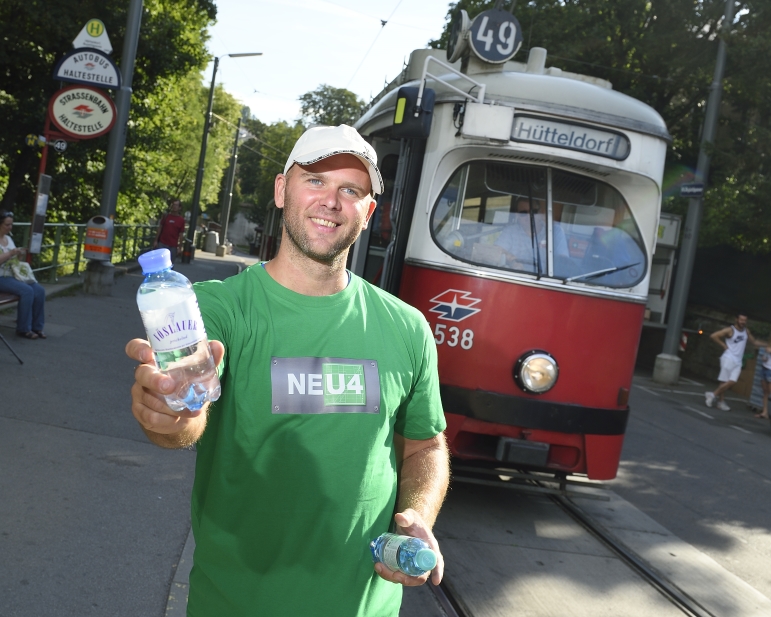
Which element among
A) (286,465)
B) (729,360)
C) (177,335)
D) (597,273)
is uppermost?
(597,273)

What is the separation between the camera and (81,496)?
537 centimetres

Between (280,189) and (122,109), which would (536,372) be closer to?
(280,189)

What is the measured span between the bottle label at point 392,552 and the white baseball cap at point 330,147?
3.12 feet

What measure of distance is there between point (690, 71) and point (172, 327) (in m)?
21.3

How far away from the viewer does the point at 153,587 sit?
437 cm

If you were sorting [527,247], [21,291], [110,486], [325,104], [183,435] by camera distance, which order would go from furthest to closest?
[325,104] → [21,291] → [527,247] → [110,486] → [183,435]

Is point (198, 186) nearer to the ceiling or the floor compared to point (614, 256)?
nearer to the ceiling

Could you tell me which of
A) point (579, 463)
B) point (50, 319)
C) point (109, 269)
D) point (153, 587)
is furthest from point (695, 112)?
point (153, 587)

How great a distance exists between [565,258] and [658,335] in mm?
16026

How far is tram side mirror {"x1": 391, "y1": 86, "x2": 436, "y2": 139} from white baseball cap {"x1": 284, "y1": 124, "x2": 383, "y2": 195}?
3.88 meters

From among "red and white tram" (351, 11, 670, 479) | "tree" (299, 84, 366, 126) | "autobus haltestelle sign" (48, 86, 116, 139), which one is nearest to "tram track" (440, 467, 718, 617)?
"red and white tram" (351, 11, 670, 479)

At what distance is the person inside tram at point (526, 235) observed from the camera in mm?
6516

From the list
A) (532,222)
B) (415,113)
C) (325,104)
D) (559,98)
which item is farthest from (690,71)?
(325,104)

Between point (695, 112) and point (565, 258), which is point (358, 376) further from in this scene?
point (695, 112)
